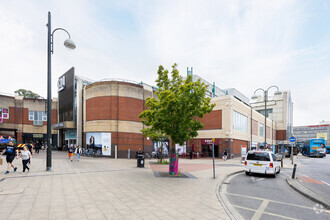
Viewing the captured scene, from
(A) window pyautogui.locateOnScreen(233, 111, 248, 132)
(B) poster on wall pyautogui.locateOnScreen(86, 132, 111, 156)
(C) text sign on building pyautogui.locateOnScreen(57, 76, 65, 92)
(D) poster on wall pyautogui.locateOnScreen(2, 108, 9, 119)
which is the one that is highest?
(C) text sign on building pyautogui.locateOnScreen(57, 76, 65, 92)

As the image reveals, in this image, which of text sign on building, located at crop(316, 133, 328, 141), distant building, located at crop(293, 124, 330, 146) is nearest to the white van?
text sign on building, located at crop(316, 133, 328, 141)

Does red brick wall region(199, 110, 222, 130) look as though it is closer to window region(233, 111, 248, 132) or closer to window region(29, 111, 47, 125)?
window region(233, 111, 248, 132)

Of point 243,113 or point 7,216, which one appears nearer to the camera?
point 7,216

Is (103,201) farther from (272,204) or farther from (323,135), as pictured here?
(323,135)

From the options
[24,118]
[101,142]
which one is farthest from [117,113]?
[24,118]

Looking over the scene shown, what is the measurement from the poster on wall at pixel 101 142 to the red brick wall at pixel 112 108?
2176mm

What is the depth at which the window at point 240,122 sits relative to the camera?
33.1 metres

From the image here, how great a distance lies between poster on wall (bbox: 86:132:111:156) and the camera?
25.9m

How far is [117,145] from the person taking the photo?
25.9m

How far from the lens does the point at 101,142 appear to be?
26125 mm

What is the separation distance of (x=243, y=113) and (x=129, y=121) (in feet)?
69.2

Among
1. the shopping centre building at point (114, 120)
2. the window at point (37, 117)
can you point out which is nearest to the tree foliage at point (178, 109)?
the shopping centre building at point (114, 120)

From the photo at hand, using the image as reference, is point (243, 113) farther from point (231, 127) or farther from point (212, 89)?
point (212, 89)

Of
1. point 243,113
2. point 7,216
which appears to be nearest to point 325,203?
point 7,216
